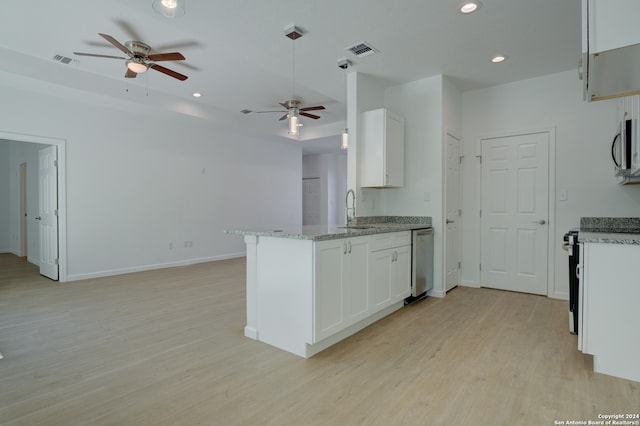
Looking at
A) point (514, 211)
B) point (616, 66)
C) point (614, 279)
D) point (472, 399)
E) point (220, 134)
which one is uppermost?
point (220, 134)

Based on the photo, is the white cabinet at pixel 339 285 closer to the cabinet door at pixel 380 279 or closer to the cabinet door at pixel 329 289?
the cabinet door at pixel 329 289

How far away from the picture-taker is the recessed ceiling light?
2609 mm

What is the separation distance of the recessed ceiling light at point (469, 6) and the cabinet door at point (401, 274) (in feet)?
7.25

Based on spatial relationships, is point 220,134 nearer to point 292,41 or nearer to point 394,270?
point 292,41

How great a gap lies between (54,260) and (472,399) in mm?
5800

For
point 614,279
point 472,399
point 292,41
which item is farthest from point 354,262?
point 292,41

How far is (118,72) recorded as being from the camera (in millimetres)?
4602

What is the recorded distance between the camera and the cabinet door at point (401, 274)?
11.2 ft

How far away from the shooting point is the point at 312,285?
7.75 ft

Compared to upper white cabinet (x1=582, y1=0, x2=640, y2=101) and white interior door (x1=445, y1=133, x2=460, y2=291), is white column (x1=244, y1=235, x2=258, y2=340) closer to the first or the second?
upper white cabinet (x1=582, y1=0, x2=640, y2=101)

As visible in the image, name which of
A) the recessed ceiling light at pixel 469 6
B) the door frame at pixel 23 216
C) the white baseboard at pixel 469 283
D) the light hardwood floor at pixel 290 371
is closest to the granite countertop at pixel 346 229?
the light hardwood floor at pixel 290 371

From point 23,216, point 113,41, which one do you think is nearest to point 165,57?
point 113,41

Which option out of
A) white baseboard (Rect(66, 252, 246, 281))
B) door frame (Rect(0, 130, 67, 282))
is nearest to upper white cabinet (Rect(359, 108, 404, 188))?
white baseboard (Rect(66, 252, 246, 281))

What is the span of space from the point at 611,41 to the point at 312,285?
6.53ft
